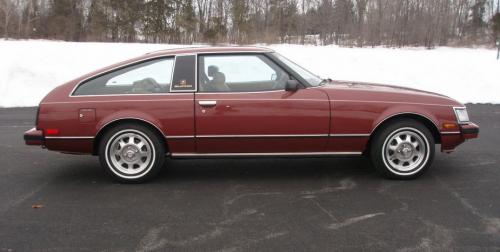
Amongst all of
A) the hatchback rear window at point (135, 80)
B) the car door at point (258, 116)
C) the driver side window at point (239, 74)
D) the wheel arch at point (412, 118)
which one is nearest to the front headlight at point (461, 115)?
the wheel arch at point (412, 118)

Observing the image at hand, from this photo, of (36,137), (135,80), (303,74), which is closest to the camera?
(36,137)

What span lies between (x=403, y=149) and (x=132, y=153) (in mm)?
2980

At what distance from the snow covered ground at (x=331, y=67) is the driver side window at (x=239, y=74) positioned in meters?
9.25

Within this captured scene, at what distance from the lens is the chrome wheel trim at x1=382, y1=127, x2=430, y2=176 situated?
5152mm

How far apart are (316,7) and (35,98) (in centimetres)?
1929

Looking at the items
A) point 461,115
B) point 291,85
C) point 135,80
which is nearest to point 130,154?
point 135,80

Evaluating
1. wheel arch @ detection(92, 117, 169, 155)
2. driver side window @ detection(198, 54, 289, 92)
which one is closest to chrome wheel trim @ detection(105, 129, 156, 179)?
wheel arch @ detection(92, 117, 169, 155)

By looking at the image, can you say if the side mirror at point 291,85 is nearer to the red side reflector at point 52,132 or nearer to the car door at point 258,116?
the car door at point 258,116

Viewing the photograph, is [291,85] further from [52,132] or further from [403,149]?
[52,132]

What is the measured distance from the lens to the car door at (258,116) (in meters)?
5.03

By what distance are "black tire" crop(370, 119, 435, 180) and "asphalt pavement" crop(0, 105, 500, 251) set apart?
5.8 inches

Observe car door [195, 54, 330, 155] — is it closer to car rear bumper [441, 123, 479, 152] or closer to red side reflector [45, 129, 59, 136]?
car rear bumper [441, 123, 479, 152]

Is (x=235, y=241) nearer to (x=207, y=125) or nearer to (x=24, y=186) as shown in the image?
(x=207, y=125)

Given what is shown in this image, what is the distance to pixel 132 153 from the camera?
203 inches
